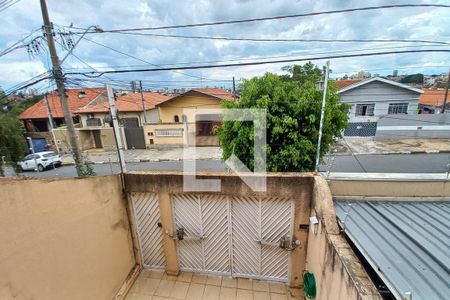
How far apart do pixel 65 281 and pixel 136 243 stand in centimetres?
179

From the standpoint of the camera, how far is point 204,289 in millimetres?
4746

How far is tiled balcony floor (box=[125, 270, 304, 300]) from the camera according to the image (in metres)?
4.59

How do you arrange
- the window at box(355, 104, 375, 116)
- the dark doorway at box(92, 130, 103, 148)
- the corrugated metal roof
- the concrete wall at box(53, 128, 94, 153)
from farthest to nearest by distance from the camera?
the dark doorway at box(92, 130, 103, 148), the concrete wall at box(53, 128, 94, 153), the window at box(355, 104, 375, 116), the corrugated metal roof

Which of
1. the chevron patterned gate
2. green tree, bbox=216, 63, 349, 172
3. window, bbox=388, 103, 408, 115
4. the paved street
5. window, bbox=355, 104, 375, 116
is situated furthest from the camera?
window, bbox=355, 104, 375, 116

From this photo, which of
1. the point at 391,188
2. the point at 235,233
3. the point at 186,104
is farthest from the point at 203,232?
the point at 186,104

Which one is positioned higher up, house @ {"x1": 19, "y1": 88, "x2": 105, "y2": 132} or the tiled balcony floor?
house @ {"x1": 19, "y1": 88, "x2": 105, "y2": 132}

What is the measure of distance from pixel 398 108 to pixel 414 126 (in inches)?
69.4

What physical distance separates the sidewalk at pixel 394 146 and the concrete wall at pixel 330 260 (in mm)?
11019

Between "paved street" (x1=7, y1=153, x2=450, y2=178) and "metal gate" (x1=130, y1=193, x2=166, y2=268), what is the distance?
693 cm

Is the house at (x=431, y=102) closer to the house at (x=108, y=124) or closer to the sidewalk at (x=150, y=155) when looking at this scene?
the sidewalk at (x=150, y=155)

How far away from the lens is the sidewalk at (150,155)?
15680mm

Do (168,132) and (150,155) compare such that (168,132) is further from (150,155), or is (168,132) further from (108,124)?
(108,124)

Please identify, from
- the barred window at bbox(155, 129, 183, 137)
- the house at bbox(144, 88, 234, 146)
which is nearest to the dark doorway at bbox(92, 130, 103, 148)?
the house at bbox(144, 88, 234, 146)

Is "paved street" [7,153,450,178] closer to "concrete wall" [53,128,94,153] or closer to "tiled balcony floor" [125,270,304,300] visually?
"concrete wall" [53,128,94,153]
